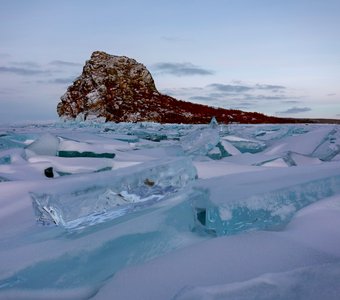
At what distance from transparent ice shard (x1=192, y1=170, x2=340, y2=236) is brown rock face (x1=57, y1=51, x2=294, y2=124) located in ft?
78.8

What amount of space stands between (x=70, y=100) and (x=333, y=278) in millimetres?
35011

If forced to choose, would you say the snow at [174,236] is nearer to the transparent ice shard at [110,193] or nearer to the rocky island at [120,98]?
the transparent ice shard at [110,193]

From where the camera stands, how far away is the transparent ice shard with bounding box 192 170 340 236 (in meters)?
1.25

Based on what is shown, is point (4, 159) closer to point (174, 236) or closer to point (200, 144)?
→ point (200, 144)

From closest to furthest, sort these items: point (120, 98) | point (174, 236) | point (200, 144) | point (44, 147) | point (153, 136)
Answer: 1. point (174, 236)
2. point (44, 147)
3. point (200, 144)
4. point (153, 136)
5. point (120, 98)

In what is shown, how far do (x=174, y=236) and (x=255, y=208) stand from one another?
318 millimetres

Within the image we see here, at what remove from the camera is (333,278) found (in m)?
0.76

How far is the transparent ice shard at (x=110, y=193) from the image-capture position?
1250 millimetres

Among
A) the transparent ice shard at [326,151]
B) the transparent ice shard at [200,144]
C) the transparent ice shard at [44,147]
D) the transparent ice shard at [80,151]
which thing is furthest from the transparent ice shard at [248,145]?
the transparent ice shard at [44,147]

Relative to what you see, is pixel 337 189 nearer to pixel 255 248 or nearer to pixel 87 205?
pixel 255 248

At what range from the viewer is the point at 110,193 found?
4.57ft

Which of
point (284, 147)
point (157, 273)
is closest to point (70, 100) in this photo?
point (284, 147)

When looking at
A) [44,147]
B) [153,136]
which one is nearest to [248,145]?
[44,147]

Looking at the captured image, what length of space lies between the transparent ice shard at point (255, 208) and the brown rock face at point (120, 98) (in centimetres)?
2402
